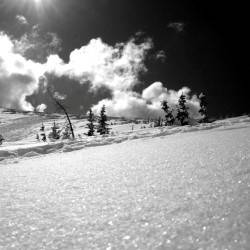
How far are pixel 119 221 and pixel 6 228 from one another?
795 millimetres

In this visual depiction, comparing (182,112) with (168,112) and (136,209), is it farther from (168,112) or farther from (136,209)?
(136,209)

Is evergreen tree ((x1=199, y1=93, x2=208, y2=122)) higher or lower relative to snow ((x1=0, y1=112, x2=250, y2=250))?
higher

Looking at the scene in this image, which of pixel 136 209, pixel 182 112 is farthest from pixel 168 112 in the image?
pixel 136 209

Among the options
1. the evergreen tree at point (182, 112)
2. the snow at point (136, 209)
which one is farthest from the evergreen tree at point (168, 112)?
the snow at point (136, 209)

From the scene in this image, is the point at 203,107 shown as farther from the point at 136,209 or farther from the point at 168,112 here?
the point at 136,209

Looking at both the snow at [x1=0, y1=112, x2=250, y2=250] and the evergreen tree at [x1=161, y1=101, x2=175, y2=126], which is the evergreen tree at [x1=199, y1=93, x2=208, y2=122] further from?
the snow at [x1=0, y1=112, x2=250, y2=250]

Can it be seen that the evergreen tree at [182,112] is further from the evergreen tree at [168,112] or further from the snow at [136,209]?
the snow at [136,209]

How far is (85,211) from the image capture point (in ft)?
5.63

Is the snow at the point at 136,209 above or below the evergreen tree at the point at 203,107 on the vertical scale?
below

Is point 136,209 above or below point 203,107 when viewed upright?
below

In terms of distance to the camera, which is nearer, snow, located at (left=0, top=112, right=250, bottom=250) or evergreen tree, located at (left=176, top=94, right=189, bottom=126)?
snow, located at (left=0, top=112, right=250, bottom=250)

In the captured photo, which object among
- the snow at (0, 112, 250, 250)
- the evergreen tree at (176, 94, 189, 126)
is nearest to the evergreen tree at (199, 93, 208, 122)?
the evergreen tree at (176, 94, 189, 126)

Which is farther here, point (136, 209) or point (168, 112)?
point (168, 112)

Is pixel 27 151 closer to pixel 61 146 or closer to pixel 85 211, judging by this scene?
pixel 61 146
